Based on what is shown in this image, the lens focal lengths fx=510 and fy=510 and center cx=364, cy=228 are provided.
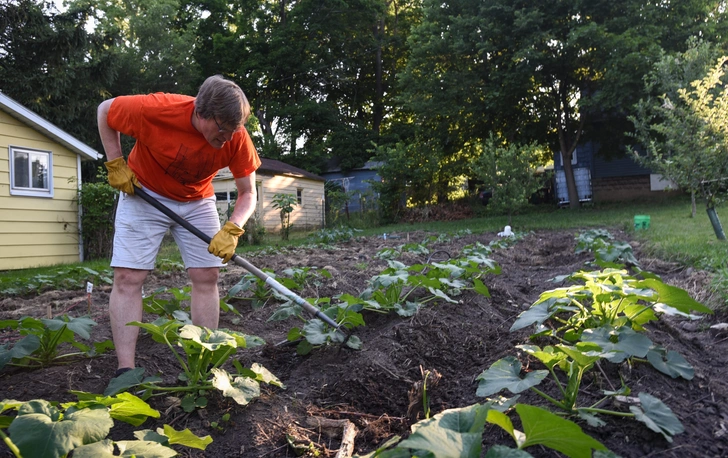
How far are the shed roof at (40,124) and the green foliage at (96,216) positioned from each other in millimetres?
731

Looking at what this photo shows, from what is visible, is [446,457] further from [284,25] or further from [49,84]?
[284,25]

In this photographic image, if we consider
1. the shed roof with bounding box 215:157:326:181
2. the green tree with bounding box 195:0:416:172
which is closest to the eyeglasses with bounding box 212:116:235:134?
the shed roof with bounding box 215:157:326:181

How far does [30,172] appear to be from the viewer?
9430 mm

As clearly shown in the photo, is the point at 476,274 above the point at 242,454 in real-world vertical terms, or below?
above

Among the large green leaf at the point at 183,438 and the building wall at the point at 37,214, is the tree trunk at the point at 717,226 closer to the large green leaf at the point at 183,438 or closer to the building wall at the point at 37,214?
the large green leaf at the point at 183,438

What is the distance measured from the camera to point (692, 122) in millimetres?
6574

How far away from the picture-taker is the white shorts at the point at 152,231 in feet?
8.59

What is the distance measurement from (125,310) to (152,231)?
45cm

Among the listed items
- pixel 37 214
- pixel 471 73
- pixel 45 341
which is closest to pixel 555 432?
pixel 45 341

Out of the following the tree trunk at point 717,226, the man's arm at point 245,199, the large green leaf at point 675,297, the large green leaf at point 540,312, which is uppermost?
the man's arm at point 245,199

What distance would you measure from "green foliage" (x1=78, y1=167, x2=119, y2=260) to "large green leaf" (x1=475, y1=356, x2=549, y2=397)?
31.4 feet

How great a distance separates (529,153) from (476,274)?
8938 mm

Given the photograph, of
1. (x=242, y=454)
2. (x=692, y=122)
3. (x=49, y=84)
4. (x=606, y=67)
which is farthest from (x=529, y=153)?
(x=49, y=84)

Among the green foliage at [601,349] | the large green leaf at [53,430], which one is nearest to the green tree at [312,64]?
the green foliage at [601,349]
